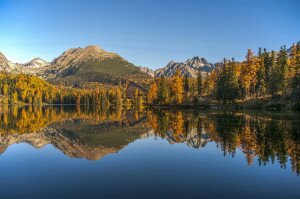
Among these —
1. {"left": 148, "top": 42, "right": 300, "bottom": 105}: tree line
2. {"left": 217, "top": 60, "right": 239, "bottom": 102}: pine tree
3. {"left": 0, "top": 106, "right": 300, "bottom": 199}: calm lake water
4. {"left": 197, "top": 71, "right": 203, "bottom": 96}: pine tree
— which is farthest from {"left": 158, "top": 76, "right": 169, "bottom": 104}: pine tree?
{"left": 0, "top": 106, "right": 300, "bottom": 199}: calm lake water

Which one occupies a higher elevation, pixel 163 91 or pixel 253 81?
pixel 253 81

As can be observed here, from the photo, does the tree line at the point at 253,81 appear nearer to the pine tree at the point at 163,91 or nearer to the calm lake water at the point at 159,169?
the pine tree at the point at 163,91

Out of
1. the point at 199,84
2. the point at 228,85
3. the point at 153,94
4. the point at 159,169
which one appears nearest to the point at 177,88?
the point at 199,84

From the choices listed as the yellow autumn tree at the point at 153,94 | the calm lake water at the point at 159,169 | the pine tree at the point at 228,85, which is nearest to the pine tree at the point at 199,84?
the yellow autumn tree at the point at 153,94

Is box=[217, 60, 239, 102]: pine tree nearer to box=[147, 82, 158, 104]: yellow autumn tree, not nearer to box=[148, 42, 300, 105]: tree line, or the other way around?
box=[148, 42, 300, 105]: tree line

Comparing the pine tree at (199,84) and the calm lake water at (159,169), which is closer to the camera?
the calm lake water at (159,169)

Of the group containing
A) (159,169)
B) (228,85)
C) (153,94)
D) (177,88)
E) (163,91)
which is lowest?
(159,169)

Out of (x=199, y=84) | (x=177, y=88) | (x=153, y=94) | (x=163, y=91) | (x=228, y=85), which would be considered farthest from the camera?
(x=153, y=94)

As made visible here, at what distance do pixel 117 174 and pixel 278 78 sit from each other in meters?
105

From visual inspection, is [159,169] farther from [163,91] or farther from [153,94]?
[153,94]

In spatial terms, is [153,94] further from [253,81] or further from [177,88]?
[253,81]

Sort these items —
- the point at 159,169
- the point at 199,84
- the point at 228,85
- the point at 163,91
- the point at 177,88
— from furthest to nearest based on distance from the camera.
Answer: the point at 199,84 → the point at 163,91 → the point at 177,88 → the point at 228,85 → the point at 159,169

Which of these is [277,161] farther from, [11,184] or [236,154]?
[11,184]

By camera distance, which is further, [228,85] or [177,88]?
[177,88]
